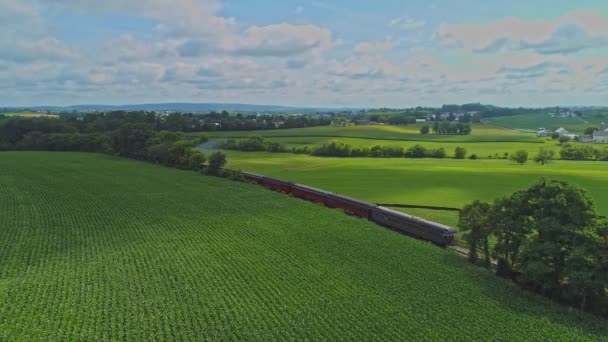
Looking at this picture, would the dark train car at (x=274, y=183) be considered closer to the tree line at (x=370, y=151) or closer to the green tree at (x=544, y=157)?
the tree line at (x=370, y=151)

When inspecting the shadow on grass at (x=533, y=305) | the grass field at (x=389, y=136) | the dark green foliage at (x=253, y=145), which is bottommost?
the shadow on grass at (x=533, y=305)

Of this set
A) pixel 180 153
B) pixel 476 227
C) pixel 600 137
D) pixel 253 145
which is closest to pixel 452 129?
pixel 600 137

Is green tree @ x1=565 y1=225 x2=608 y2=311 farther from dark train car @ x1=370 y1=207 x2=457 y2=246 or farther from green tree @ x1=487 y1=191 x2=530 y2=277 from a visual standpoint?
dark train car @ x1=370 y1=207 x2=457 y2=246

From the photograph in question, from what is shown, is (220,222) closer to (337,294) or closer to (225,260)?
(225,260)

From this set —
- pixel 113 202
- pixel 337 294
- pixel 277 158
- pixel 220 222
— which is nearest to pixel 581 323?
pixel 337 294

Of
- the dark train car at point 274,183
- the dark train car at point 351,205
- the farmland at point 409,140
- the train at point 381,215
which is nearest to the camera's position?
the train at point 381,215

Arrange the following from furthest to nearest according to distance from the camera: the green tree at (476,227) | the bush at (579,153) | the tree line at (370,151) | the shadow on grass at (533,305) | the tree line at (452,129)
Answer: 1. the tree line at (452,129)
2. the tree line at (370,151)
3. the bush at (579,153)
4. the green tree at (476,227)
5. the shadow on grass at (533,305)

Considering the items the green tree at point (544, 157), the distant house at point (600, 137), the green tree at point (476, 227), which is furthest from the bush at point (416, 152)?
the green tree at point (476, 227)

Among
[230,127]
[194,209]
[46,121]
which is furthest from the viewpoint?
[230,127]
